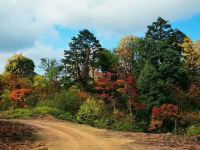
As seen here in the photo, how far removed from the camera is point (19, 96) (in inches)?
2491

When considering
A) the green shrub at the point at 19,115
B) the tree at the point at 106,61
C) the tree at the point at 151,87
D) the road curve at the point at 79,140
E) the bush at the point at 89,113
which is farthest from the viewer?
the tree at the point at 106,61

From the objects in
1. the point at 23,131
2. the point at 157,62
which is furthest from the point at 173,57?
the point at 23,131

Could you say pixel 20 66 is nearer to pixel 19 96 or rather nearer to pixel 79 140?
pixel 19 96

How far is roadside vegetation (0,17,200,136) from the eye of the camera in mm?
44312

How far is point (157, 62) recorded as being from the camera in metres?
61.7

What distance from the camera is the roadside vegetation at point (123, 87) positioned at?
145 ft

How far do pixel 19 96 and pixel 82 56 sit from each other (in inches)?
801

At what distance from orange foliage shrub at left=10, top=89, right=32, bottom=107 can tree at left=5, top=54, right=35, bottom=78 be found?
23.7 meters

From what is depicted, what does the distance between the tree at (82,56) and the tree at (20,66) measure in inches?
Answer: 467

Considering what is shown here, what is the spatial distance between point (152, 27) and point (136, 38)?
7862 mm

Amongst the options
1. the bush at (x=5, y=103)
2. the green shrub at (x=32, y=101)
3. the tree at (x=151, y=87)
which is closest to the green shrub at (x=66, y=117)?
the green shrub at (x=32, y=101)

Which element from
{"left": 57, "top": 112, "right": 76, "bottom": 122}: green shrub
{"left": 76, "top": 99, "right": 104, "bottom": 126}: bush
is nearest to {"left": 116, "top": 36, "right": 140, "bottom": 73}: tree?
{"left": 76, "top": 99, "right": 104, "bottom": 126}: bush

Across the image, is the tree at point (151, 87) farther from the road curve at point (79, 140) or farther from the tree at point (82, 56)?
the road curve at point (79, 140)

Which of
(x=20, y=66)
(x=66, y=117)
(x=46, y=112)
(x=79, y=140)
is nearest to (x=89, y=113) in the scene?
(x=66, y=117)
